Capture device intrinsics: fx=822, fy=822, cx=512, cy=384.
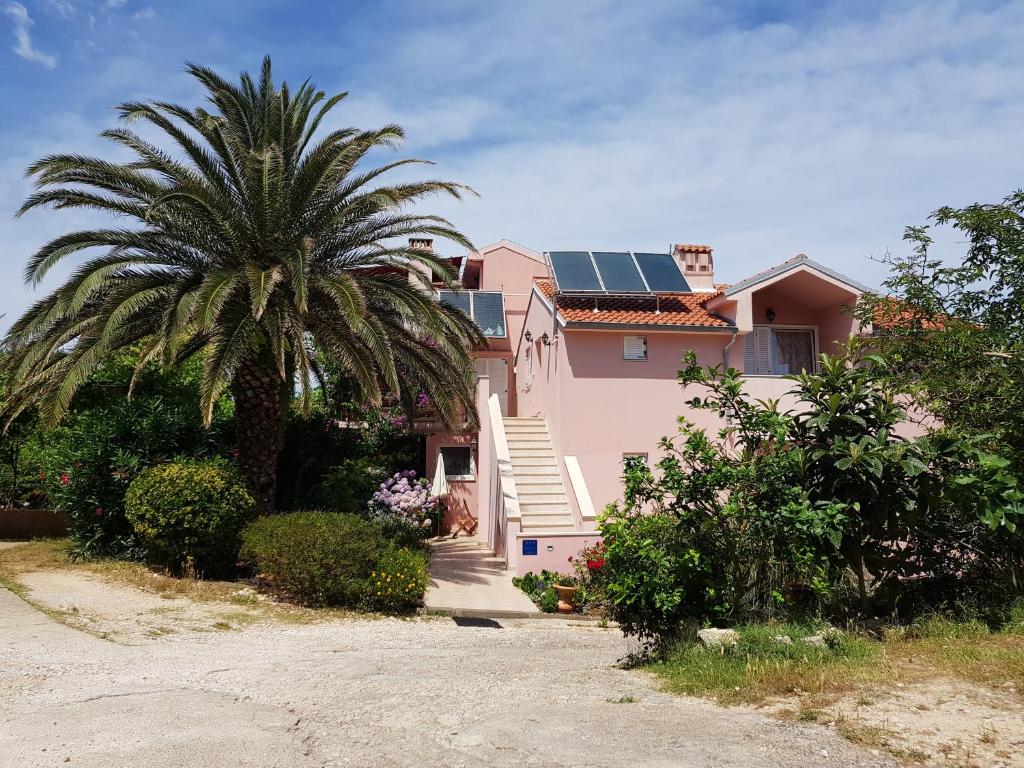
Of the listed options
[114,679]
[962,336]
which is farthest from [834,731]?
[962,336]

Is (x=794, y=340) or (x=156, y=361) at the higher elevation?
(x=794, y=340)

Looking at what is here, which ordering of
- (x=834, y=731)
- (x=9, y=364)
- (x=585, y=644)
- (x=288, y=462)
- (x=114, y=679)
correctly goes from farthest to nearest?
(x=288, y=462), (x=9, y=364), (x=585, y=644), (x=114, y=679), (x=834, y=731)

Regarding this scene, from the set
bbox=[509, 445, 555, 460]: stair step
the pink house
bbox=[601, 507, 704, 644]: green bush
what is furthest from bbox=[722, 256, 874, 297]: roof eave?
bbox=[601, 507, 704, 644]: green bush

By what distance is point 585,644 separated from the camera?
35.5ft

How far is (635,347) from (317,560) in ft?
32.7

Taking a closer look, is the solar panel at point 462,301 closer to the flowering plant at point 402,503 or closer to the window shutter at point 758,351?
the flowering plant at point 402,503

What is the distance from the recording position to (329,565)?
1209 centimetres

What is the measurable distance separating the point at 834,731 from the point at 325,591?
8.20 meters

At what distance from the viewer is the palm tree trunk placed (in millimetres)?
14633

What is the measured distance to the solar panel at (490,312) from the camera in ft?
84.5

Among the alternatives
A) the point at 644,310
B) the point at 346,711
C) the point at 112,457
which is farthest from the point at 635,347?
the point at 346,711

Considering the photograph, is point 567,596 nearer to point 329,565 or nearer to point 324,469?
point 329,565

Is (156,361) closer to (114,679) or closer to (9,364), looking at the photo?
(9,364)

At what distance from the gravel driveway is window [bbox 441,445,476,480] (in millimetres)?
13127
